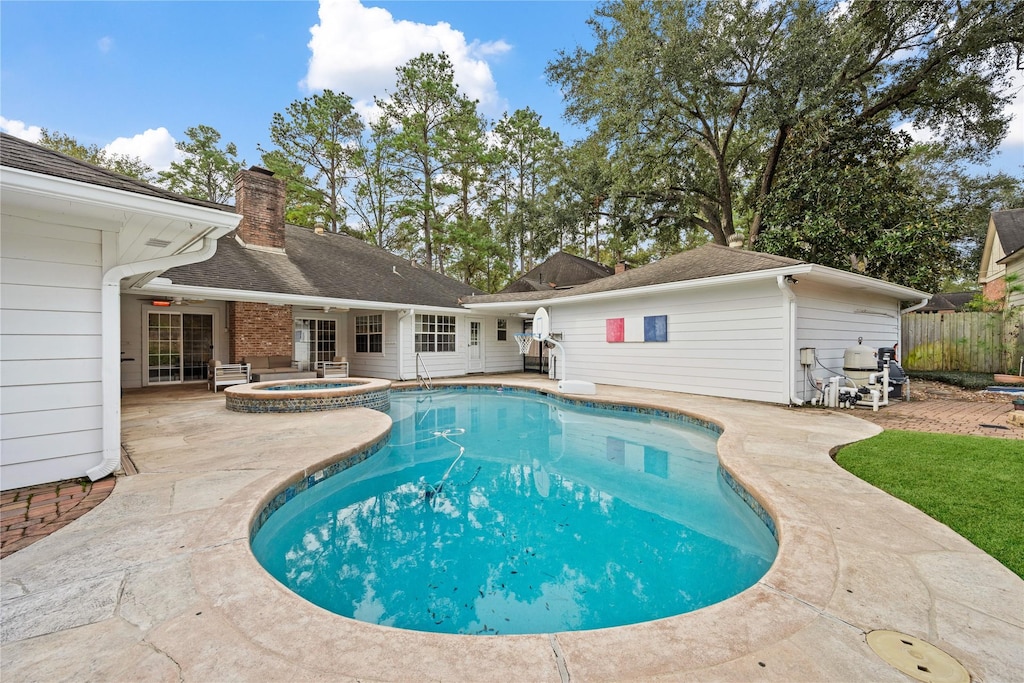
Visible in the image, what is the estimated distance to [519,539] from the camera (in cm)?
340

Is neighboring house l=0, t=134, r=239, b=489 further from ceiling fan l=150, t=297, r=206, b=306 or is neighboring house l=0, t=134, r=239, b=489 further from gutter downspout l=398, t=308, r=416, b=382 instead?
gutter downspout l=398, t=308, r=416, b=382

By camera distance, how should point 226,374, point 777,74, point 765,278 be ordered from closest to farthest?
1. point 765,278
2. point 226,374
3. point 777,74

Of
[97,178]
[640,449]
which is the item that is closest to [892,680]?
[640,449]

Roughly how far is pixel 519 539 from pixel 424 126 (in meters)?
21.5

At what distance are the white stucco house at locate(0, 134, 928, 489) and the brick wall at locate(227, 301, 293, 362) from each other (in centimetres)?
4

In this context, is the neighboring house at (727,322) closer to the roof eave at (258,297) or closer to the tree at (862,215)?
the tree at (862,215)

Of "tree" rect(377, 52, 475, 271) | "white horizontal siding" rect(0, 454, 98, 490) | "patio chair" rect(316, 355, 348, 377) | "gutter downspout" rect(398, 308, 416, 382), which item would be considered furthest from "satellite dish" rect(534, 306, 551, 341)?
"tree" rect(377, 52, 475, 271)

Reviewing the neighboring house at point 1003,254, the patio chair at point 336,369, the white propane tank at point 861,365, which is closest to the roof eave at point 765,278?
the white propane tank at point 861,365

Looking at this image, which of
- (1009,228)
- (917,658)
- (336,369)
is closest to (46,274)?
(917,658)

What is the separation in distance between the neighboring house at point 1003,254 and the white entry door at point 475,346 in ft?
46.6

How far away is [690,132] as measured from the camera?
1489cm

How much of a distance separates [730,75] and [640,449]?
1328 centimetres

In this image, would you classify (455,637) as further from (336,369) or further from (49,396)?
(336,369)

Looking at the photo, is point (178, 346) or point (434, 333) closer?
point (178, 346)
